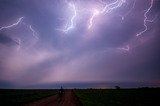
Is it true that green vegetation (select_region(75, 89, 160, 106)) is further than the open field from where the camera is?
No

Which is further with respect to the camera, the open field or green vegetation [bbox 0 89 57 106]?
green vegetation [bbox 0 89 57 106]

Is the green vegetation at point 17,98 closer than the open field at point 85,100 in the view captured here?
No

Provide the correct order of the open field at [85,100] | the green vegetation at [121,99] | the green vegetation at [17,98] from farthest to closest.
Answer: the green vegetation at [17,98] → the open field at [85,100] → the green vegetation at [121,99]

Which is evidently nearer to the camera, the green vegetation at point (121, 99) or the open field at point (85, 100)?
the green vegetation at point (121, 99)

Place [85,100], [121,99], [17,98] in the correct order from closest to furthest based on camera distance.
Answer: [85,100] → [121,99] → [17,98]

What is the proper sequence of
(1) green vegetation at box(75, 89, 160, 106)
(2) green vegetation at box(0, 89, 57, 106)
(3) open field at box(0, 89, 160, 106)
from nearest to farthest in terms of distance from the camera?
(1) green vegetation at box(75, 89, 160, 106) < (3) open field at box(0, 89, 160, 106) < (2) green vegetation at box(0, 89, 57, 106)

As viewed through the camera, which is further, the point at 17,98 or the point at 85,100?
the point at 17,98

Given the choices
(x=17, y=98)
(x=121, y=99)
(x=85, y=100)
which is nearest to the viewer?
(x=85, y=100)

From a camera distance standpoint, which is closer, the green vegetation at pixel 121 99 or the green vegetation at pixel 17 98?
the green vegetation at pixel 121 99

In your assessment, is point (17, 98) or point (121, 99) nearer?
point (121, 99)

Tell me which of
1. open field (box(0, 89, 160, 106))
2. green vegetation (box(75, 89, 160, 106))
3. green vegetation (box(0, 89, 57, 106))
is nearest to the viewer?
green vegetation (box(75, 89, 160, 106))


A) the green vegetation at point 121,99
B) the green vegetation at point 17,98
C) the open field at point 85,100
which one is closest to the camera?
the green vegetation at point 121,99

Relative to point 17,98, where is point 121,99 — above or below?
below
